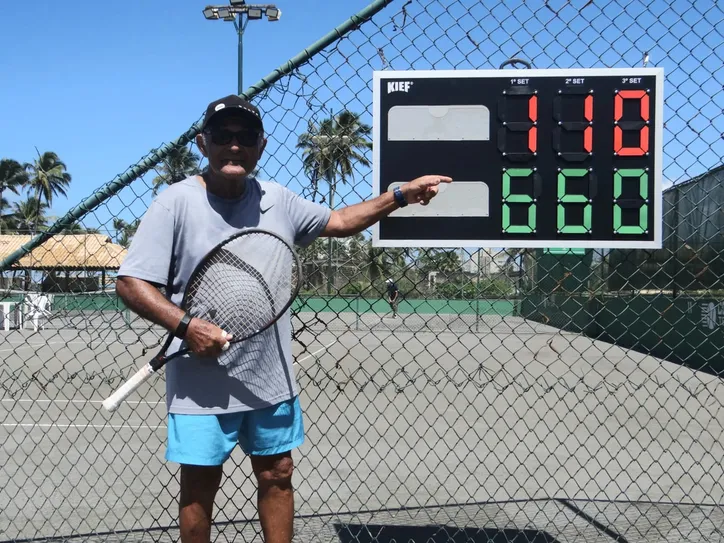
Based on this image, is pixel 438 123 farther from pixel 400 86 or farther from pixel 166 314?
pixel 166 314

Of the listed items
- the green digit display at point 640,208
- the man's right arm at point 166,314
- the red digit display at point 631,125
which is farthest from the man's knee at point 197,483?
the red digit display at point 631,125

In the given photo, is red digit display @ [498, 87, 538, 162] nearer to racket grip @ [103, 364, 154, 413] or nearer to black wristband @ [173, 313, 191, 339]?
black wristband @ [173, 313, 191, 339]

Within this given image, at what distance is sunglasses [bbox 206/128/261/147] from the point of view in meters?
2.90

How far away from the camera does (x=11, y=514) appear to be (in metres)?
4.48

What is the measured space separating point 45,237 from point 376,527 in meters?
2.41

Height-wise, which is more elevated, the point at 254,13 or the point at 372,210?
the point at 254,13

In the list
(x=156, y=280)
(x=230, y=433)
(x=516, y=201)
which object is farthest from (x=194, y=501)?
(x=516, y=201)

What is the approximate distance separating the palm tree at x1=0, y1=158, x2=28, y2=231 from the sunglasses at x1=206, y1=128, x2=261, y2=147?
64.8 meters

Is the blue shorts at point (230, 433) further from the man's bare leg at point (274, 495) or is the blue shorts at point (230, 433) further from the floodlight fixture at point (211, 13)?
the floodlight fixture at point (211, 13)

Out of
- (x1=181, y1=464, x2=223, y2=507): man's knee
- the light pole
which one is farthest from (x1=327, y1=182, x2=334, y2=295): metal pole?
the light pole

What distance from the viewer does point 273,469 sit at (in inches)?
117

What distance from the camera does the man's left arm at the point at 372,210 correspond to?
3248mm

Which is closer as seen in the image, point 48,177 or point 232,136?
point 232,136

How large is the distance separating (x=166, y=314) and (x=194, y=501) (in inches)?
29.6
